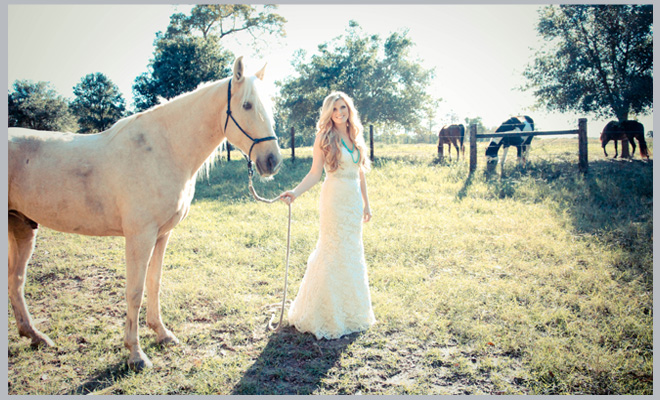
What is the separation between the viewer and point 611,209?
6695 millimetres

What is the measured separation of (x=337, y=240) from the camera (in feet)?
10.7

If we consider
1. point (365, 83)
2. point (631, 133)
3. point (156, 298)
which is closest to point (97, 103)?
point (365, 83)

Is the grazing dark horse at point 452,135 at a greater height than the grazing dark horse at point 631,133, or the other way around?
the grazing dark horse at point 452,135

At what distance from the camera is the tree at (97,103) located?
18.7 metres

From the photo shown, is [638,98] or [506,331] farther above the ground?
[638,98]

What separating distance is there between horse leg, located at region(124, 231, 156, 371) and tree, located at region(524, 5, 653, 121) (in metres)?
16.2

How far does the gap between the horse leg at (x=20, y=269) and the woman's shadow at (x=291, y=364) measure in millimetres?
1941

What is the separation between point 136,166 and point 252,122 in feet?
3.18

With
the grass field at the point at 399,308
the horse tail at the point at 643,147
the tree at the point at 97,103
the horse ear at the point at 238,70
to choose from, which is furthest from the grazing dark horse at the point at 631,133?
the tree at the point at 97,103

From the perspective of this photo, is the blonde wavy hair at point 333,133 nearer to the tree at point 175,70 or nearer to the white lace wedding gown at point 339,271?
the white lace wedding gown at point 339,271

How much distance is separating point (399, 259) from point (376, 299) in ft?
4.12

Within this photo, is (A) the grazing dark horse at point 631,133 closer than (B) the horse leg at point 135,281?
No

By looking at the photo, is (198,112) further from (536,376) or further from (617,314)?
(617,314)

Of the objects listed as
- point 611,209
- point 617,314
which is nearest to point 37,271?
point 617,314
